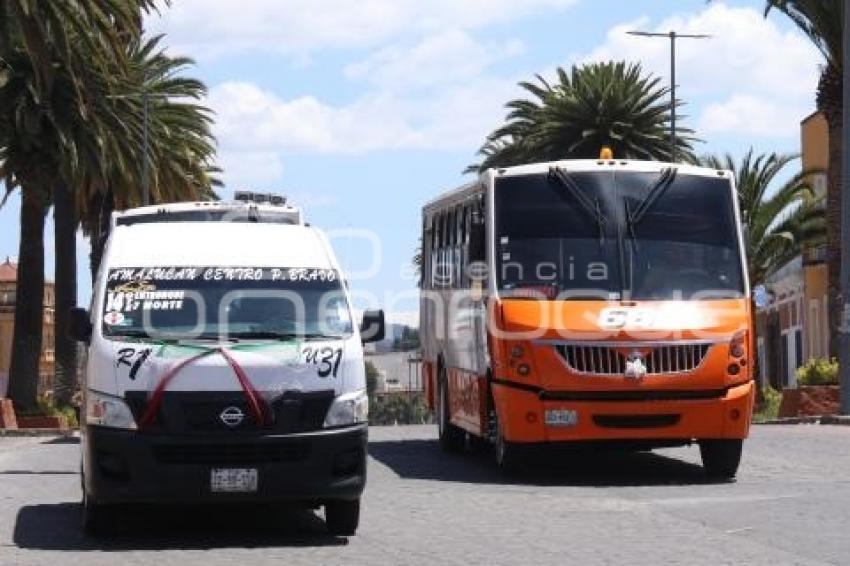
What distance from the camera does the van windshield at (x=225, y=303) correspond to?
13.9m

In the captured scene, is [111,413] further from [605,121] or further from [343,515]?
[605,121]

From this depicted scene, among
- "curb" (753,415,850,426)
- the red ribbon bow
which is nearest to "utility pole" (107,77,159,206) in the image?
"curb" (753,415,850,426)

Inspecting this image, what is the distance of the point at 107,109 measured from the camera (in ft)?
147

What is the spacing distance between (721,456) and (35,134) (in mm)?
28495

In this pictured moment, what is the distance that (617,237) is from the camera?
751 inches

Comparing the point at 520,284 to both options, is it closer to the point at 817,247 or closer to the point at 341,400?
the point at 341,400

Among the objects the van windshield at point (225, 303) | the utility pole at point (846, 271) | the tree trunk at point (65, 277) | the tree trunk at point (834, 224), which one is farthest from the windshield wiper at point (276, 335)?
the tree trunk at point (65, 277)

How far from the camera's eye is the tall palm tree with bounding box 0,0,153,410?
37.1 metres

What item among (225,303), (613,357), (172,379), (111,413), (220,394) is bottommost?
(111,413)

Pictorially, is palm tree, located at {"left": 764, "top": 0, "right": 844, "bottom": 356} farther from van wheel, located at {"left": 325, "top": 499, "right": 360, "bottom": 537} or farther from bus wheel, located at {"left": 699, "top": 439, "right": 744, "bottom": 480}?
van wheel, located at {"left": 325, "top": 499, "right": 360, "bottom": 537}

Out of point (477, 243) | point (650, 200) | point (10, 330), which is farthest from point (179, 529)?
point (10, 330)

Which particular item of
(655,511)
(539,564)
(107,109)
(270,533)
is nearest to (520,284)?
(655,511)

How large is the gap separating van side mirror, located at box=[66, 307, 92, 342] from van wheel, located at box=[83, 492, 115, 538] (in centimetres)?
115

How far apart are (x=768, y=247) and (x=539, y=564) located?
4564cm
